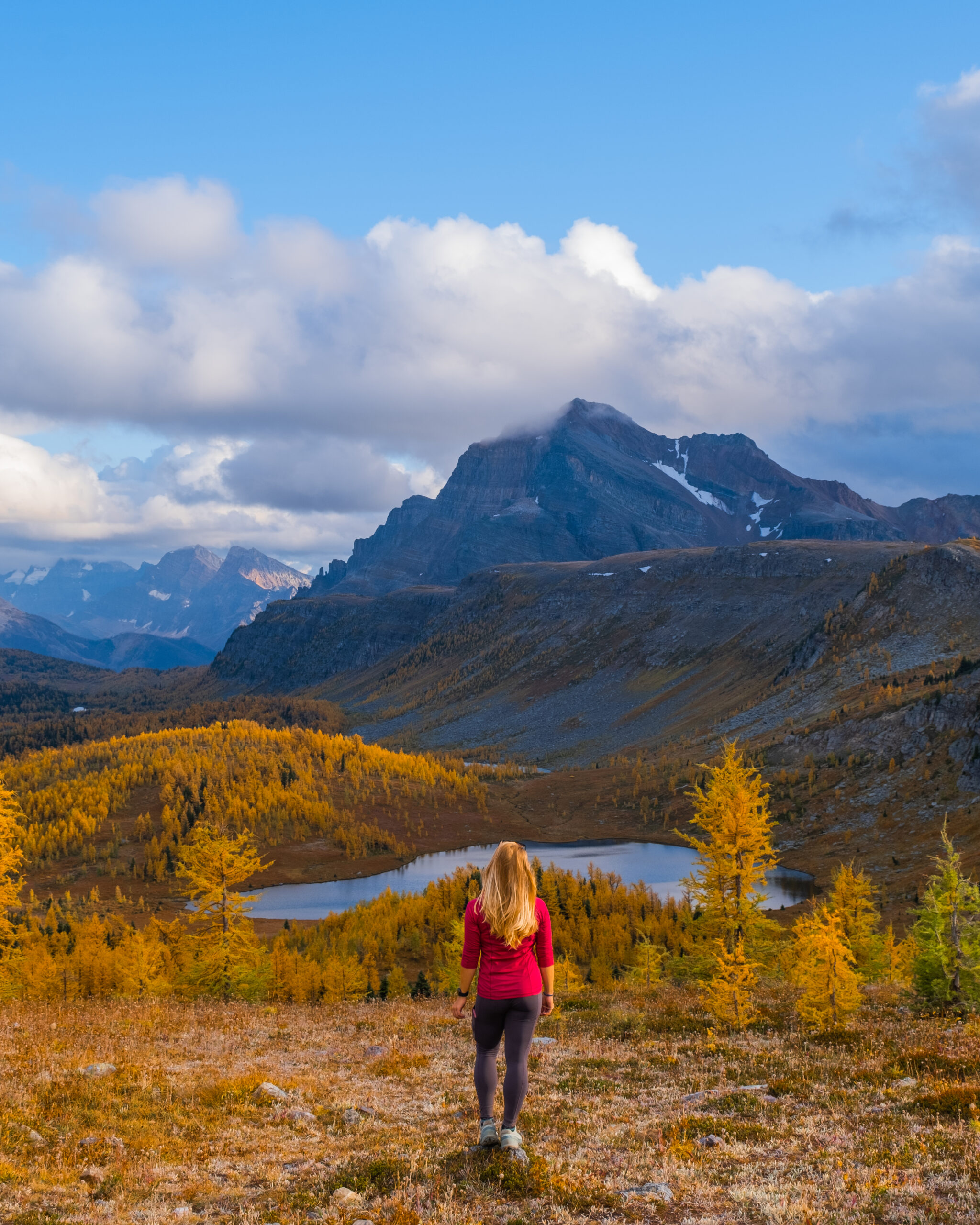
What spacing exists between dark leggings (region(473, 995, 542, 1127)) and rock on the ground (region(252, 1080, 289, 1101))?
20.3 ft

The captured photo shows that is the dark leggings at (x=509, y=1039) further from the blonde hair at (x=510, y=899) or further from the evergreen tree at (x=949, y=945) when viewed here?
the evergreen tree at (x=949, y=945)

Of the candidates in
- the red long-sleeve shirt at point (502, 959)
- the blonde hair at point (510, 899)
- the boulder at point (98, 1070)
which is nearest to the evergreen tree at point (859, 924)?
the boulder at point (98, 1070)

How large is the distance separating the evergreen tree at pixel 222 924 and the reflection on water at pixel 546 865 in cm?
5378

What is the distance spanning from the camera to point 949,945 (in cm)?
2966

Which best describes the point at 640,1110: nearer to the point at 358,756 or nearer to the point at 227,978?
the point at 227,978

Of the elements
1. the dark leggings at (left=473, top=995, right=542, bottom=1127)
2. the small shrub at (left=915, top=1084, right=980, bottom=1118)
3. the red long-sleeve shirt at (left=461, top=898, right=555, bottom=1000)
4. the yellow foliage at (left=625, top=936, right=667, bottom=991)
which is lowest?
the yellow foliage at (left=625, top=936, right=667, bottom=991)

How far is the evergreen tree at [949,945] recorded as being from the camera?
94.5 feet

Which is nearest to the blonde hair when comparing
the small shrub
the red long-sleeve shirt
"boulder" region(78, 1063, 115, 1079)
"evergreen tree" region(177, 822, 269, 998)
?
the red long-sleeve shirt

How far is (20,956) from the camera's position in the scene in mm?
49500

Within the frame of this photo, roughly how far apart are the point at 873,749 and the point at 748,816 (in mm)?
113312

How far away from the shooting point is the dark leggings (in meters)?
10.8

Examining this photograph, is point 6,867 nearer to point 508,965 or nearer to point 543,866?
point 508,965

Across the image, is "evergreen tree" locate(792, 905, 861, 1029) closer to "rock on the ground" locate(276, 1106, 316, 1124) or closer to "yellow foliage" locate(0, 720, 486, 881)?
"rock on the ground" locate(276, 1106, 316, 1124)

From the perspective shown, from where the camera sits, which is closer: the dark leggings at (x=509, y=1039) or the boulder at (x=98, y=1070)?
the dark leggings at (x=509, y=1039)
